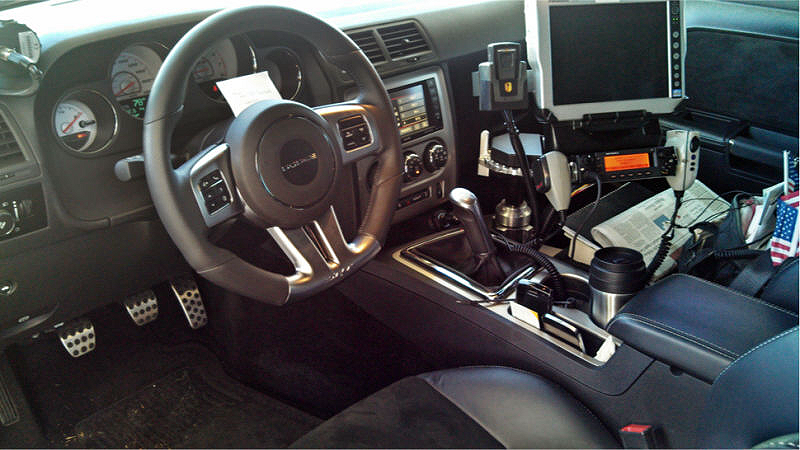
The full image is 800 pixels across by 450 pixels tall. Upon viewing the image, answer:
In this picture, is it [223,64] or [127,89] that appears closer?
[127,89]

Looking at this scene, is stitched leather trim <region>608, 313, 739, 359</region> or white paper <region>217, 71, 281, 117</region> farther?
white paper <region>217, 71, 281, 117</region>

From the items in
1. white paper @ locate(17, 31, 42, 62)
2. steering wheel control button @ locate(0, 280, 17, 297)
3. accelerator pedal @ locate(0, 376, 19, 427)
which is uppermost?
white paper @ locate(17, 31, 42, 62)

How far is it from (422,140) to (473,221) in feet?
1.07

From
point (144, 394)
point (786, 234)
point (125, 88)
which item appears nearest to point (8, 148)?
point (125, 88)

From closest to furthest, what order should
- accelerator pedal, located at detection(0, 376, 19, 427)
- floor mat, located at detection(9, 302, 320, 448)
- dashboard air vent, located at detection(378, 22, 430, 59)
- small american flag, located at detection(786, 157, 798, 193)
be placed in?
small american flag, located at detection(786, 157, 798, 193) → accelerator pedal, located at detection(0, 376, 19, 427) → floor mat, located at detection(9, 302, 320, 448) → dashboard air vent, located at detection(378, 22, 430, 59)

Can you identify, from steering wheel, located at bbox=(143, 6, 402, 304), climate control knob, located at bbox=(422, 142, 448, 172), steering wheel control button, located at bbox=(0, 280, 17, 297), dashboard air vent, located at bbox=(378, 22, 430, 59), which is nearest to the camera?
steering wheel, located at bbox=(143, 6, 402, 304)

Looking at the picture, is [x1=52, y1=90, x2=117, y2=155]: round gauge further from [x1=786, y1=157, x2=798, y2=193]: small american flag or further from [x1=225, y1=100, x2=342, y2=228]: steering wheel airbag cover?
[x1=786, y1=157, x2=798, y2=193]: small american flag

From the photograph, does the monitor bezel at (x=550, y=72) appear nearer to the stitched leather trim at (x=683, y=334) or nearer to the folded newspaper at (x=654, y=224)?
the folded newspaper at (x=654, y=224)

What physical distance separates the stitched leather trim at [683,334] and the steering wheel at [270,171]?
22.2 inches

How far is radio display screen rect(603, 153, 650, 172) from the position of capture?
1902 millimetres

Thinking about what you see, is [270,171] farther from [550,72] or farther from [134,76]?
[550,72]

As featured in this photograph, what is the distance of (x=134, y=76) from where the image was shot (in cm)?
144

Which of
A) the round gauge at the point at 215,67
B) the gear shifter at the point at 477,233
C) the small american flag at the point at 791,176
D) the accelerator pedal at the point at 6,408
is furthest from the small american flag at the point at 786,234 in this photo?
the accelerator pedal at the point at 6,408

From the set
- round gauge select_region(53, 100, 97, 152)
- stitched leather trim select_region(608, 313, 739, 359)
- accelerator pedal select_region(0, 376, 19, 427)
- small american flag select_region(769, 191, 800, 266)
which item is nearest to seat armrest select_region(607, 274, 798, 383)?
stitched leather trim select_region(608, 313, 739, 359)
